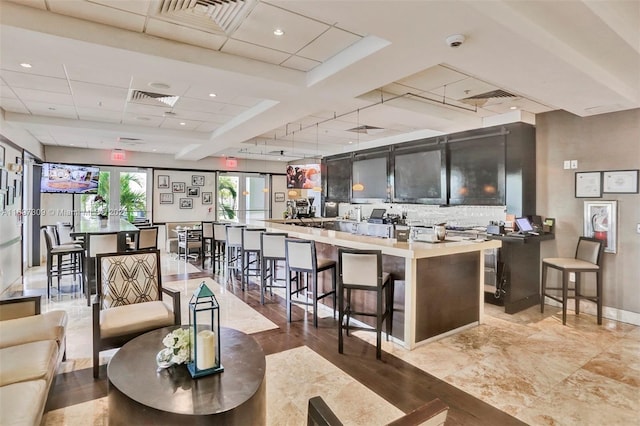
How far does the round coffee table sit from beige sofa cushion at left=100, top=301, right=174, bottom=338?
0.76m

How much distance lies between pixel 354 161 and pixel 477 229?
391 cm

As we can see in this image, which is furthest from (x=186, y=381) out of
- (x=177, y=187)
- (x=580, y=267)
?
(x=177, y=187)

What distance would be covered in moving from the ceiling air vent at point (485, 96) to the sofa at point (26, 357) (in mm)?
5629

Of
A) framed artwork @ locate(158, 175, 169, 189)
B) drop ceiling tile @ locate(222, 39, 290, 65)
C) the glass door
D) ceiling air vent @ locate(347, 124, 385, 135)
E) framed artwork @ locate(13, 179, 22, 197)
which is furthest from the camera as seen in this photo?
the glass door

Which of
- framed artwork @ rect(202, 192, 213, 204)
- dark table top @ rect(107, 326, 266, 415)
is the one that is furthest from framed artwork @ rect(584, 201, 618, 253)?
framed artwork @ rect(202, 192, 213, 204)

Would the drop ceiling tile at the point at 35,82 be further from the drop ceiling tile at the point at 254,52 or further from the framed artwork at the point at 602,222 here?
the framed artwork at the point at 602,222

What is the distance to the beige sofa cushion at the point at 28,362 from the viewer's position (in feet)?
7.01

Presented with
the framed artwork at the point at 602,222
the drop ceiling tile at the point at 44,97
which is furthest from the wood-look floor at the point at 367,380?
the drop ceiling tile at the point at 44,97

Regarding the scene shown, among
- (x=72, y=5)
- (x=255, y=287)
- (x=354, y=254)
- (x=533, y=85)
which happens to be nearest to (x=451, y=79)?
(x=533, y=85)

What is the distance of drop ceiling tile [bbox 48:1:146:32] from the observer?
8.90 ft

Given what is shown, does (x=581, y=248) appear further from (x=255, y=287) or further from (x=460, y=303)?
(x=255, y=287)

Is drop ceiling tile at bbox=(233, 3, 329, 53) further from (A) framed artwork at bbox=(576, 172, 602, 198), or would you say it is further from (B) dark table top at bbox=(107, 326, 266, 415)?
(A) framed artwork at bbox=(576, 172, 602, 198)

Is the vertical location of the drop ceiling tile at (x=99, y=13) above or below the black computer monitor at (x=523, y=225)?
above

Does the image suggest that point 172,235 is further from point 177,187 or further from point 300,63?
point 300,63
